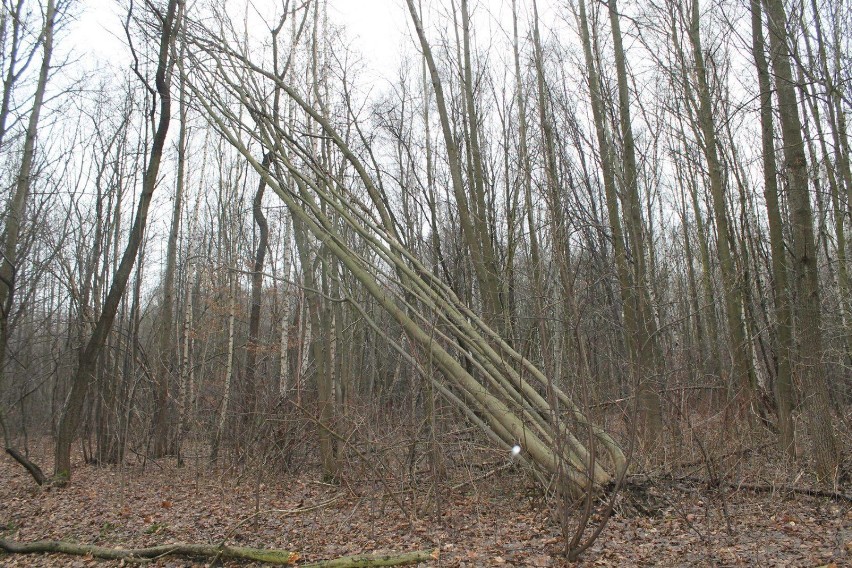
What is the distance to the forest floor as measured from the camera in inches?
171

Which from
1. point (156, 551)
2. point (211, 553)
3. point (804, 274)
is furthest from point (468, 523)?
point (804, 274)

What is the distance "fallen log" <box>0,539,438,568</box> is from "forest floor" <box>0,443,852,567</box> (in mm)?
84

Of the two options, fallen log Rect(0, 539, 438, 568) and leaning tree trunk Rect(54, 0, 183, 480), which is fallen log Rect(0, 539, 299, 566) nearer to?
fallen log Rect(0, 539, 438, 568)

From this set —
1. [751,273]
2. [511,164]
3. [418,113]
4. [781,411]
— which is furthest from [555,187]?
[418,113]

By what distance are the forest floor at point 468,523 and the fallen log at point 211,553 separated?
0.28 feet

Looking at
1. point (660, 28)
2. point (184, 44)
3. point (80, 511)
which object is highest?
point (660, 28)

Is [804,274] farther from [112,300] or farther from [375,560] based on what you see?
[112,300]

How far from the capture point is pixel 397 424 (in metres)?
6.76

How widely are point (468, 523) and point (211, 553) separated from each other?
2.24m

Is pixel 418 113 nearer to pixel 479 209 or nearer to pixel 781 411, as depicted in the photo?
pixel 479 209

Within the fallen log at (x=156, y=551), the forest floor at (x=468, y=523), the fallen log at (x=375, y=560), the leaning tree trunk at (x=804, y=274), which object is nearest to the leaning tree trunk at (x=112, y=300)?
the forest floor at (x=468, y=523)

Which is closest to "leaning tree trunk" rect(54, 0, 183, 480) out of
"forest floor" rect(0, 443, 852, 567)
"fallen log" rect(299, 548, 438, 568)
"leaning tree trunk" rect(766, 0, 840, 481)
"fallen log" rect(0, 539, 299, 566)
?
"forest floor" rect(0, 443, 852, 567)

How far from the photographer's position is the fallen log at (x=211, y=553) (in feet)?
14.7

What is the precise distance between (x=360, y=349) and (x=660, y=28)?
1125 cm
